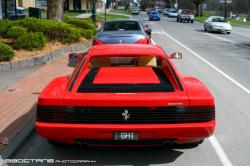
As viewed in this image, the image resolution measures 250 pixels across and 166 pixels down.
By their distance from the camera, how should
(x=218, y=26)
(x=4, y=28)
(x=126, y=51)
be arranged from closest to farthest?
(x=126, y=51) → (x=4, y=28) → (x=218, y=26)

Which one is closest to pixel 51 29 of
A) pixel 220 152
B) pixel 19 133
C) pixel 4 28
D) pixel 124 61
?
pixel 4 28

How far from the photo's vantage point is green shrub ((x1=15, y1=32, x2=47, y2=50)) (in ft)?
54.1

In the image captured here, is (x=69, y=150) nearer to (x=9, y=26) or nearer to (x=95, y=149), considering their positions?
(x=95, y=149)

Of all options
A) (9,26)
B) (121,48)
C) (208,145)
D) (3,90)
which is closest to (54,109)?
(121,48)

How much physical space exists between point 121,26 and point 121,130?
11.1m

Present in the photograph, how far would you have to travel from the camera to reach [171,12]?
3578 inches

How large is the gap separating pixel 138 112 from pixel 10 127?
2665 mm

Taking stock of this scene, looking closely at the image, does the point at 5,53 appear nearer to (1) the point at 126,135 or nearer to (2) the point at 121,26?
(2) the point at 121,26

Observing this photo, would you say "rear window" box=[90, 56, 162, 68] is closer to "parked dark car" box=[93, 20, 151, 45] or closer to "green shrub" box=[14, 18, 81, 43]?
"parked dark car" box=[93, 20, 151, 45]

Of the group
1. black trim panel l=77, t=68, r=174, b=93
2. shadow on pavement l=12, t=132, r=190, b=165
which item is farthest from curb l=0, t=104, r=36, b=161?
black trim panel l=77, t=68, r=174, b=93

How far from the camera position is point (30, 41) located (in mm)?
16625

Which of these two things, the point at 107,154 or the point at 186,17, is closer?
the point at 107,154

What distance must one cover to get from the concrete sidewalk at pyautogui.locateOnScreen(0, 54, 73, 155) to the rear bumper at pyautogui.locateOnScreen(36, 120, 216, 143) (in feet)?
3.80

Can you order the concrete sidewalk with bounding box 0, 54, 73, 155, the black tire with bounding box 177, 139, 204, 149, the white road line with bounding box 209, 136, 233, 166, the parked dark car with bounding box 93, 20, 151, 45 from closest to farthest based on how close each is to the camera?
the white road line with bounding box 209, 136, 233, 166
the black tire with bounding box 177, 139, 204, 149
the concrete sidewalk with bounding box 0, 54, 73, 155
the parked dark car with bounding box 93, 20, 151, 45
